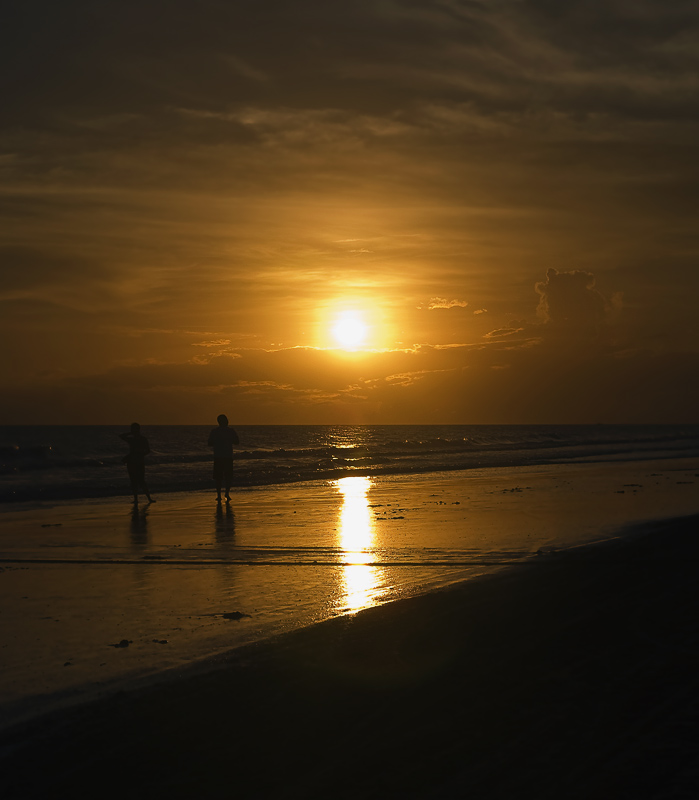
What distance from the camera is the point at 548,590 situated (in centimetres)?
837

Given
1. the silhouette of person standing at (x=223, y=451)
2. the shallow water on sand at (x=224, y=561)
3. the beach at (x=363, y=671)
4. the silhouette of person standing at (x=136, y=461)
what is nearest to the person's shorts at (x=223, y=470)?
the silhouette of person standing at (x=223, y=451)

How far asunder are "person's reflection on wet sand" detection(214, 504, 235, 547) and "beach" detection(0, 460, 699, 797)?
915mm

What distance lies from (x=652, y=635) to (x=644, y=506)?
12.0 meters

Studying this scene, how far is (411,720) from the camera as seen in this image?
4.76 meters

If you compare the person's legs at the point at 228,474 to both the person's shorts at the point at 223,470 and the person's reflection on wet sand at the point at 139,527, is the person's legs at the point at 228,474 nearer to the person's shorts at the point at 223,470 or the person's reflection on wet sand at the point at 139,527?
the person's shorts at the point at 223,470

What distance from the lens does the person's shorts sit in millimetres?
21156

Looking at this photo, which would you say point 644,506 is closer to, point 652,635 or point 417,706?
point 652,635

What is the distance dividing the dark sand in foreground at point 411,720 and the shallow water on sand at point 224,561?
694 millimetres

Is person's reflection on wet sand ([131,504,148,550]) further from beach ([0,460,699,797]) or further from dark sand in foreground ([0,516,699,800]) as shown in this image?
dark sand in foreground ([0,516,699,800])

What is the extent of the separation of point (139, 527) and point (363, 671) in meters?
10.5

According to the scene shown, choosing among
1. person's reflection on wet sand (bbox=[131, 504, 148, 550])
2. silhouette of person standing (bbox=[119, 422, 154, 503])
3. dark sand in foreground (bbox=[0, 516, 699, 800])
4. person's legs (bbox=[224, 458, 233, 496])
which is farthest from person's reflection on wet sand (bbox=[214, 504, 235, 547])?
dark sand in foreground (bbox=[0, 516, 699, 800])

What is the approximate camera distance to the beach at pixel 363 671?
13.5 feet

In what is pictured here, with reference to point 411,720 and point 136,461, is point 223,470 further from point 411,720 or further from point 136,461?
point 411,720

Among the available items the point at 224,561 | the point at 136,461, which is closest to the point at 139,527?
the point at 224,561
